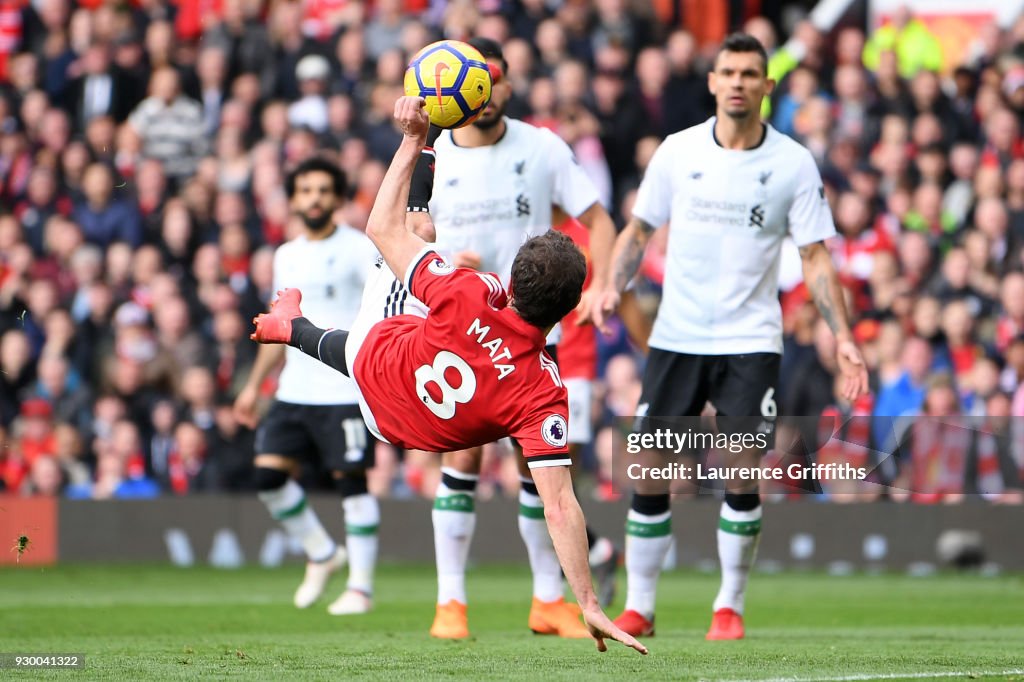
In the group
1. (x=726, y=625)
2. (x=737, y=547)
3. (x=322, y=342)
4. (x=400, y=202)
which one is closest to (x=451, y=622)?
(x=726, y=625)

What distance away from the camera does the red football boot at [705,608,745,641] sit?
29.2 ft

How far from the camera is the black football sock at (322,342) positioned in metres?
7.66

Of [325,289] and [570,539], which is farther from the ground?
[325,289]

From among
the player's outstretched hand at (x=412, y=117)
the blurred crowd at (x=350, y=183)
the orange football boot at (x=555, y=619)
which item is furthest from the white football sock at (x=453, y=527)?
the blurred crowd at (x=350, y=183)

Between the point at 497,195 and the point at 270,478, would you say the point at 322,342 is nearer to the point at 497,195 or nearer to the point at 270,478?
the point at 497,195

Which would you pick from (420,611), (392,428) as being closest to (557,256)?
(392,428)

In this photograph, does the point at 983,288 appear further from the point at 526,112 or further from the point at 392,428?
the point at 392,428

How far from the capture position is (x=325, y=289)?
37.2 ft

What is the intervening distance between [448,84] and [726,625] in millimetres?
3202

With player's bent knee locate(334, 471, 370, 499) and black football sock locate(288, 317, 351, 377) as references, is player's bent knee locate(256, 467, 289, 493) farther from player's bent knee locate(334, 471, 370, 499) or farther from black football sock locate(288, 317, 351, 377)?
black football sock locate(288, 317, 351, 377)

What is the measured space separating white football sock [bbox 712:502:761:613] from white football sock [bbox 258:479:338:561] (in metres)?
3.42

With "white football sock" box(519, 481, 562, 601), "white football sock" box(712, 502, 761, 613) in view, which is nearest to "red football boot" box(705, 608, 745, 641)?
"white football sock" box(712, 502, 761, 613)

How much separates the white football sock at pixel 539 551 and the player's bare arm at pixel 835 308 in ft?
6.09

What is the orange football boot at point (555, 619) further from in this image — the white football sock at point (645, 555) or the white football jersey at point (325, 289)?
the white football jersey at point (325, 289)
